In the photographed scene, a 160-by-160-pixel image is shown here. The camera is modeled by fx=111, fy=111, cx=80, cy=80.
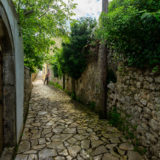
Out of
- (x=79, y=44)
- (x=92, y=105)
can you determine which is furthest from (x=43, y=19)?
(x=92, y=105)

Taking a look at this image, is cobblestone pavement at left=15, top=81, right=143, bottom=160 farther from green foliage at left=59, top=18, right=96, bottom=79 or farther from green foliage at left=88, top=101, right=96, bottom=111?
green foliage at left=59, top=18, right=96, bottom=79

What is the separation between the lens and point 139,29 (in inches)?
82.2

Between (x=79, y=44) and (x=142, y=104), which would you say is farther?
(x=79, y=44)

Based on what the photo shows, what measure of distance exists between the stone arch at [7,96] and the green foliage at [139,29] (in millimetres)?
2116

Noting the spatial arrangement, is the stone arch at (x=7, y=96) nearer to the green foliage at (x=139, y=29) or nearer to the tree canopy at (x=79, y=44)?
the green foliage at (x=139, y=29)

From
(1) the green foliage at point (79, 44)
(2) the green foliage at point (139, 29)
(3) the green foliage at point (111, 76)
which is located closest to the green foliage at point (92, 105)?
(3) the green foliage at point (111, 76)

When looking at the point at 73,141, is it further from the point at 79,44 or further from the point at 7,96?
the point at 79,44

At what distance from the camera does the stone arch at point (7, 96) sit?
83.0 inches

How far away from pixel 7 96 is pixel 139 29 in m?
2.85

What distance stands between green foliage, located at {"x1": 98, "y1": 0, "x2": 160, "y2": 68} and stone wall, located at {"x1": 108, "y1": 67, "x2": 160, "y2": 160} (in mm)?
360

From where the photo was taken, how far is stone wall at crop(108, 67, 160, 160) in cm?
202

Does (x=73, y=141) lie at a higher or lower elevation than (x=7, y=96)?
lower

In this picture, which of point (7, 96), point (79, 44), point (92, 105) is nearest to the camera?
point (7, 96)

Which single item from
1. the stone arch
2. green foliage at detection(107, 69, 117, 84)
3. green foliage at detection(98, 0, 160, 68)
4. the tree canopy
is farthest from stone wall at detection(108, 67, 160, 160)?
the tree canopy
